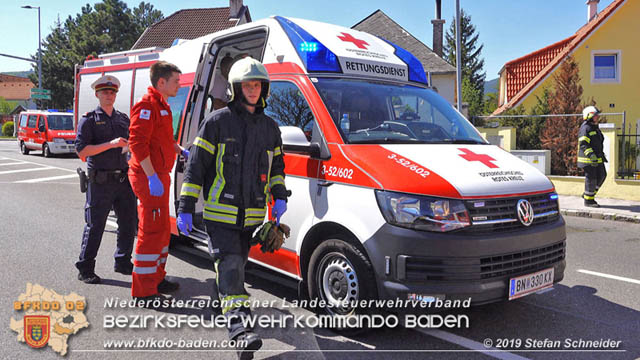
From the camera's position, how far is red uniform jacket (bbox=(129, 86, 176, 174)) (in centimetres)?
418

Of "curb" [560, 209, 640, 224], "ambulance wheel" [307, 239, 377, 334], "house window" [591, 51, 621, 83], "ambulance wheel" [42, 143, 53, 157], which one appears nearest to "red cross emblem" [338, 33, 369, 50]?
"ambulance wheel" [307, 239, 377, 334]

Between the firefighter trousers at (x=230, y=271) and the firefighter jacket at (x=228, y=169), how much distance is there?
9cm

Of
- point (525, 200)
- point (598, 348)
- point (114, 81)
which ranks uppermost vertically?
point (114, 81)

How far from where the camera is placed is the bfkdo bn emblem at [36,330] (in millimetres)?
3769

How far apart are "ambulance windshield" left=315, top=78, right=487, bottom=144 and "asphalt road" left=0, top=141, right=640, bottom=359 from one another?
4.91 feet

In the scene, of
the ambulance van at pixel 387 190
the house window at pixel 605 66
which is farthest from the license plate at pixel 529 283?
the house window at pixel 605 66

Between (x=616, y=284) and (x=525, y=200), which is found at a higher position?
(x=525, y=200)

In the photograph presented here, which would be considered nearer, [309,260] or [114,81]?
[309,260]

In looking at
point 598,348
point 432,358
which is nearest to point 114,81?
point 432,358

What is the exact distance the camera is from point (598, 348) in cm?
360

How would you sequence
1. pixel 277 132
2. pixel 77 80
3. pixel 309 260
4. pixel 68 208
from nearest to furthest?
pixel 277 132 → pixel 309 260 → pixel 77 80 → pixel 68 208

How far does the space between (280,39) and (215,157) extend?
5.52ft

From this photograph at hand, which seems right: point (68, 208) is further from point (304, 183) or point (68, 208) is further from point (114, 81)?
point (304, 183)

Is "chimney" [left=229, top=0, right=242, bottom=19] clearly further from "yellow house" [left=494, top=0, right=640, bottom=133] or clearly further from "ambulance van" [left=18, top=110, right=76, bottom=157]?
"yellow house" [left=494, top=0, right=640, bottom=133]
